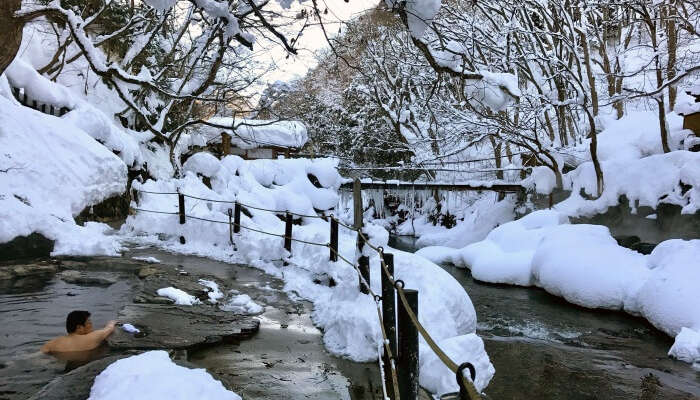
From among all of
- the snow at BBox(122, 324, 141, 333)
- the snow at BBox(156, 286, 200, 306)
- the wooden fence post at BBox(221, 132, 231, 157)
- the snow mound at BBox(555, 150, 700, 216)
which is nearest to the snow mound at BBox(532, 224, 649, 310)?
the snow mound at BBox(555, 150, 700, 216)

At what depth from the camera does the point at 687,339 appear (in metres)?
7.88

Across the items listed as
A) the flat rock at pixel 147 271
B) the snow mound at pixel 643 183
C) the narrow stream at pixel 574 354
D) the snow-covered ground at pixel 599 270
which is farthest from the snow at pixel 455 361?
the snow mound at pixel 643 183

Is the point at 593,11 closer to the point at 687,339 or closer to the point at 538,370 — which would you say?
Result: the point at 687,339

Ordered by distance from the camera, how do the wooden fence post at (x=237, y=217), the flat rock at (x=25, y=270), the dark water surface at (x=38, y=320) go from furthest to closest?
the wooden fence post at (x=237, y=217), the flat rock at (x=25, y=270), the dark water surface at (x=38, y=320)

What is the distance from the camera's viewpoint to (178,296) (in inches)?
266

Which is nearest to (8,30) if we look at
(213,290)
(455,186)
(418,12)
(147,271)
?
(418,12)

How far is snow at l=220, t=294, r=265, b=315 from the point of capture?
673cm

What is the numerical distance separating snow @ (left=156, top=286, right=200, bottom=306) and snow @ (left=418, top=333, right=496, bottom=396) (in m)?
3.64

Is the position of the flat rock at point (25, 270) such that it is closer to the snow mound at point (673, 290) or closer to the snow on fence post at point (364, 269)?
the snow on fence post at point (364, 269)

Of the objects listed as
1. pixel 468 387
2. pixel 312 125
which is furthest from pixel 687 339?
pixel 312 125

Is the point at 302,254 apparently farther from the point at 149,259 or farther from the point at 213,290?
the point at 149,259

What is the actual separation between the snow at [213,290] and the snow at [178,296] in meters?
0.30

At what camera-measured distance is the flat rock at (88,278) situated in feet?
24.5

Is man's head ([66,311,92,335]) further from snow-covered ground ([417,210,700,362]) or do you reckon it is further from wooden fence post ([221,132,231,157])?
wooden fence post ([221,132,231,157])
